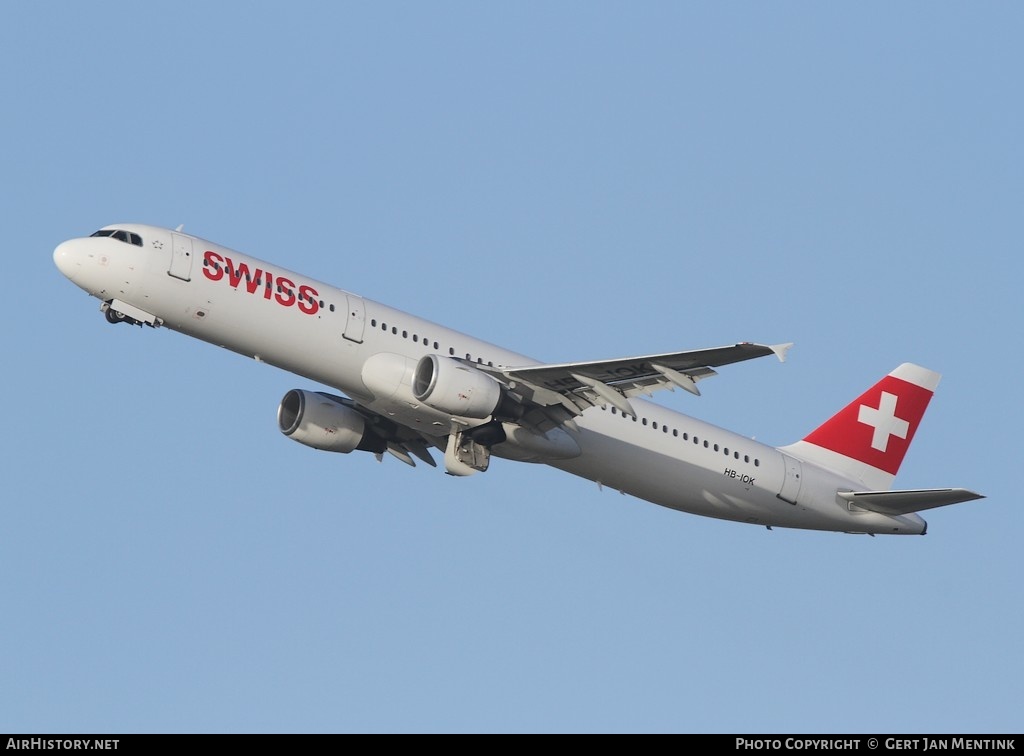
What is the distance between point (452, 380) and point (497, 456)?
4.20 m

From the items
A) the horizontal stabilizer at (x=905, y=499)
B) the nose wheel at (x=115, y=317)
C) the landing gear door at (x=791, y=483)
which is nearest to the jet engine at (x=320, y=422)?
the nose wheel at (x=115, y=317)

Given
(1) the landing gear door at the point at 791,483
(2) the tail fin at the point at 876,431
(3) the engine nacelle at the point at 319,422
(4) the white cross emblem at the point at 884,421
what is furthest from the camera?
(4) the white cross emblem at the point at 884,421

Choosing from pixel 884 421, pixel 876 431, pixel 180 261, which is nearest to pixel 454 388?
pixel 180 261

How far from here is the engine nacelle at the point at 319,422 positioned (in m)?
47.9

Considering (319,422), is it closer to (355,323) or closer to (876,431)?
(355,323)

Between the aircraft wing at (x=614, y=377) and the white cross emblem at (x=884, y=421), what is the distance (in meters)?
13.6

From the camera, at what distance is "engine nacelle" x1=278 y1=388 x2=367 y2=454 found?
47938mm

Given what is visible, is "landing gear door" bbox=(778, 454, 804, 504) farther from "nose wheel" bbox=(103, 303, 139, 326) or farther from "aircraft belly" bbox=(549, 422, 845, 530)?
"nose wheel" bbox=(103, 303, 139, 326)

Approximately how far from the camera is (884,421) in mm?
53938

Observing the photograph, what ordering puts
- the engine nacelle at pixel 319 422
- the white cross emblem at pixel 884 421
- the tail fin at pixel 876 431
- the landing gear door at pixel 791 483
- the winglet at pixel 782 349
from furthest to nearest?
the white cross emblem at pixel 884 421, the tail fin at pixel 876 431, the landing gear door at pixel 791 483, the engine nacelle at pixel 319 422, the winglet at pixel 782 349

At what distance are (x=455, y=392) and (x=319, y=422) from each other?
24.0 ft

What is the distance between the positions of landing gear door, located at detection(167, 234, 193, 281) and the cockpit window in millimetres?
977

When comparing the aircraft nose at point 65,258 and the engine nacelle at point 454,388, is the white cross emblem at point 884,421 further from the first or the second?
the aircraft nose at point 65,258
